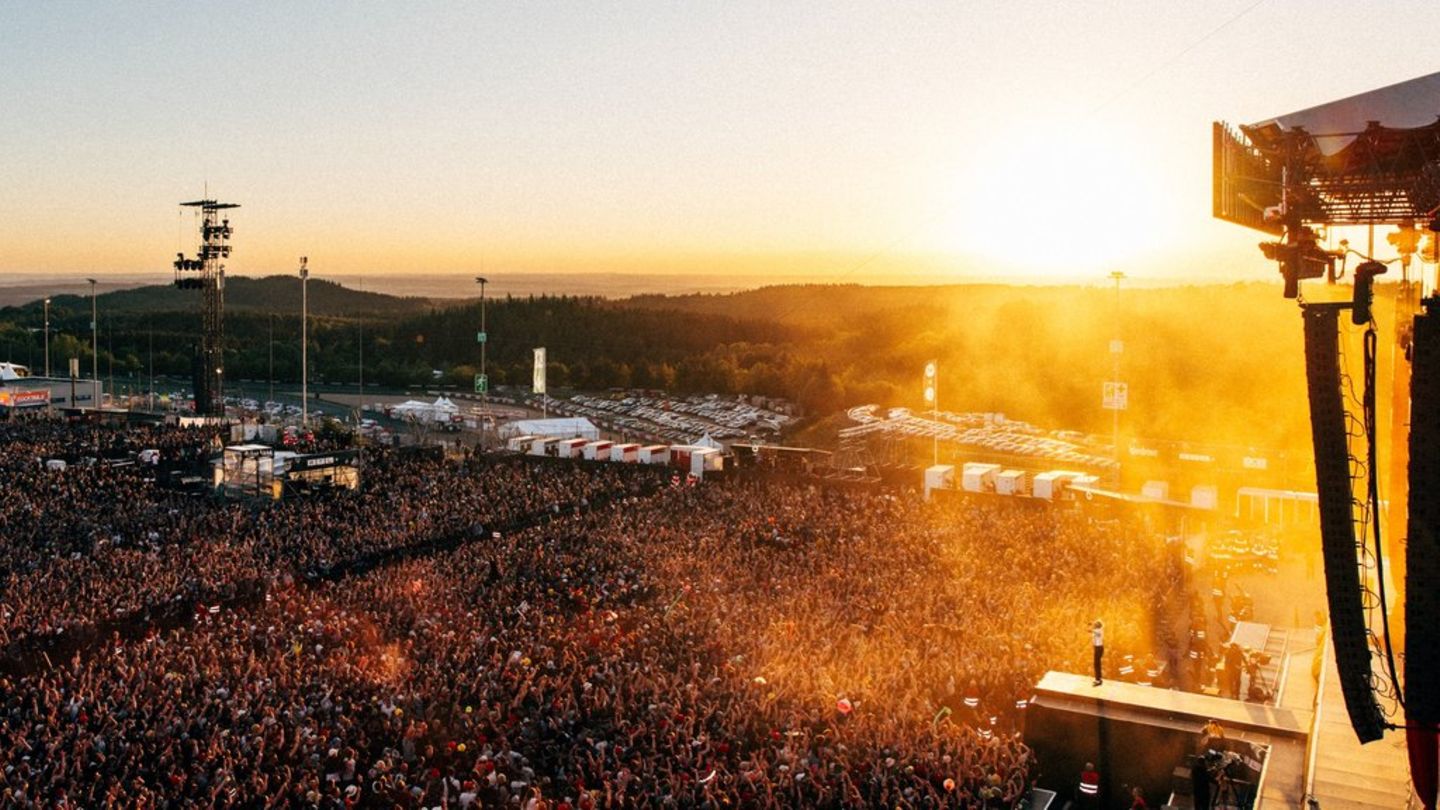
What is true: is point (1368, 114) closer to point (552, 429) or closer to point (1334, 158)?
point (1334, 158)

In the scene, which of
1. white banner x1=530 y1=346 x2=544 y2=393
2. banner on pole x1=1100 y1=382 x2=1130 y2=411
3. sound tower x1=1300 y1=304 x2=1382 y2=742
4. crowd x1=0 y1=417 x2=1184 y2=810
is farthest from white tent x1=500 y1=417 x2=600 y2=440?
sound tower x1=1300 y1=304 x2=1382 y2=742

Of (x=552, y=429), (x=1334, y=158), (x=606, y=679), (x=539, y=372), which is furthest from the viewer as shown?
(x=539, y=372)

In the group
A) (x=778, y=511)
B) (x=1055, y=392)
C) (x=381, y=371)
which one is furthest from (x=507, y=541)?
(x=381, y=371)

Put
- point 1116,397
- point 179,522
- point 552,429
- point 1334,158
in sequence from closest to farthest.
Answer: point 1334,158 → point 179,522 → point 1116,397 → point 552,429

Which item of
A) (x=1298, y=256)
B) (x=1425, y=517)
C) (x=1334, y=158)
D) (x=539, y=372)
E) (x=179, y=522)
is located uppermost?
(x=1334, y=158)

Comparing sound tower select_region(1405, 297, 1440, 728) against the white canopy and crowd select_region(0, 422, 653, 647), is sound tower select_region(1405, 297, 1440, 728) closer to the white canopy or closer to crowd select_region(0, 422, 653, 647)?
the white canopy

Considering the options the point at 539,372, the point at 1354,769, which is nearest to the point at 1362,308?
the point at 1354,769
